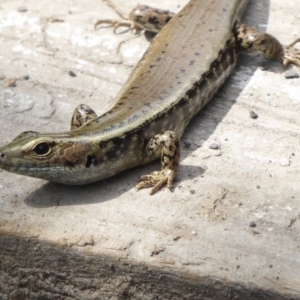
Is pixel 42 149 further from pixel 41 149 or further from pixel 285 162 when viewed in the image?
pixel 285 162

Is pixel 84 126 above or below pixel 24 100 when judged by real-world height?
above

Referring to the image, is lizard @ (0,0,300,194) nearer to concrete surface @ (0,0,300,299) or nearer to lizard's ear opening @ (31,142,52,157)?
lizard's ear opening @ (31,142,52,157)

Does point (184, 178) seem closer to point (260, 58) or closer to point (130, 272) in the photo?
point (130, 272)

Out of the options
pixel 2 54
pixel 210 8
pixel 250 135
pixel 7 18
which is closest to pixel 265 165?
pixel 250 135

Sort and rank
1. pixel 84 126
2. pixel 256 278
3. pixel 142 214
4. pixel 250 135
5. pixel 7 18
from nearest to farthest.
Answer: pixel 256 278 < pixel 142 214 < pixel 84 126 < pixel 250 135 < pixel 7 18

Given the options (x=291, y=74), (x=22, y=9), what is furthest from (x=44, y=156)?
(x=22, y=9)

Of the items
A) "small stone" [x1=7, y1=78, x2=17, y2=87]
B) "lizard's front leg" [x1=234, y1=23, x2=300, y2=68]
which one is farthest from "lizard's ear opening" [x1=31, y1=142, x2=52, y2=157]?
"lizard's front leg" [x1=234, y1=23, x2=300, y2=68]

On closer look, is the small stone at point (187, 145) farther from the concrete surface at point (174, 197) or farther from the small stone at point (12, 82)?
the small stone at point (12, 82)
